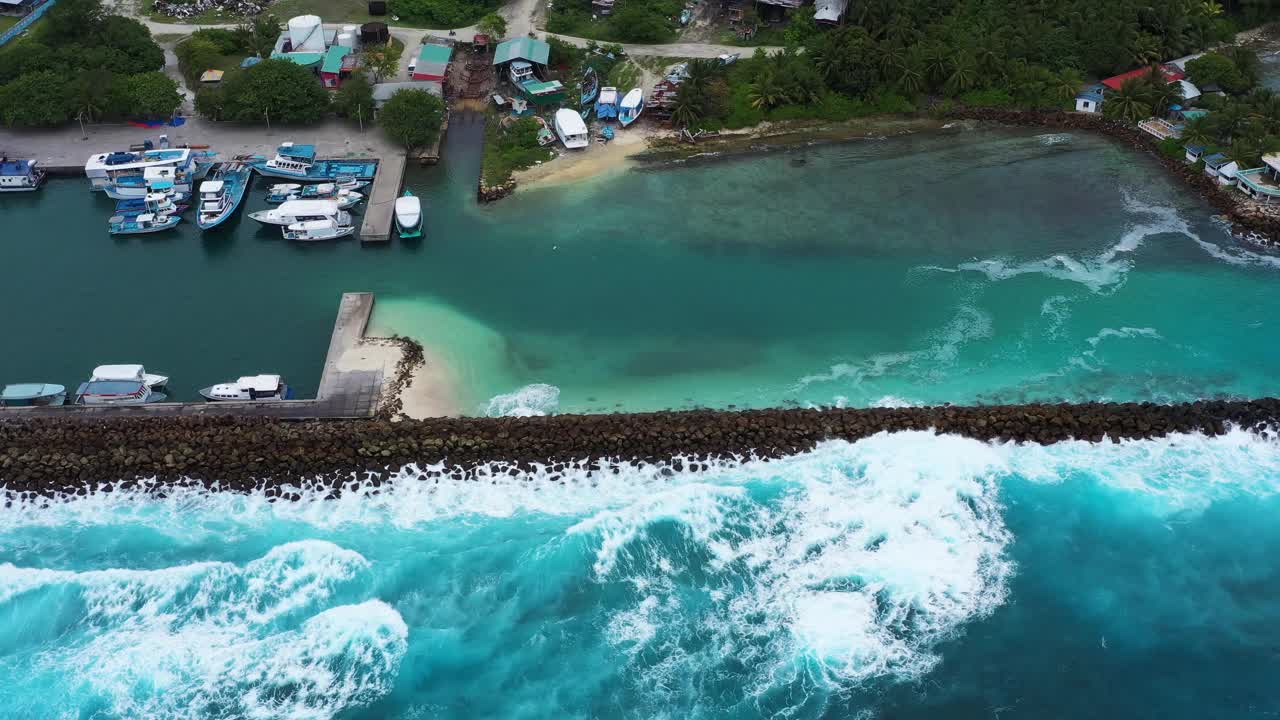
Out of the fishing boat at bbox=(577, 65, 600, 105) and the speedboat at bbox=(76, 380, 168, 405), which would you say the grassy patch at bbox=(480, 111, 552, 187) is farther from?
the speedboat at bbox=(76, 380, 168, 405)

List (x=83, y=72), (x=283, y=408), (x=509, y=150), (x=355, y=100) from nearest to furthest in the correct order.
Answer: (x=283, y=408)
(x=509, y=150)
(x=355, y=100)
(x=83, y=72)

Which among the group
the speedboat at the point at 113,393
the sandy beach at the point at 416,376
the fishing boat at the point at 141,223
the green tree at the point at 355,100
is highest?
the green tree at the point at 355,100

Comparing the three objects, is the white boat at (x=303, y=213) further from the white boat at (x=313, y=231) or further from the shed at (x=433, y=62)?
the shed at (x=433, y=62)

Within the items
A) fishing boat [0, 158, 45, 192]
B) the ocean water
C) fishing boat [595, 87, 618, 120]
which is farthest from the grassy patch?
fishing boat [0, 158, 45, 192]

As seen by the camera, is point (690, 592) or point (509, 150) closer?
point (690, 592)

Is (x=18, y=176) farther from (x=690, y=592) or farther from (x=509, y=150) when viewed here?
(x=690, y=592)

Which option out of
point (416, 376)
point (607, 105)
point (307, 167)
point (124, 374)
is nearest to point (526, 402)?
point (416, 376)

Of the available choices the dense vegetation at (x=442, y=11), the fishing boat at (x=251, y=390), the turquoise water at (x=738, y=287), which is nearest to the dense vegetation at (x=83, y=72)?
the turquoise water at (x=738, y=287)
